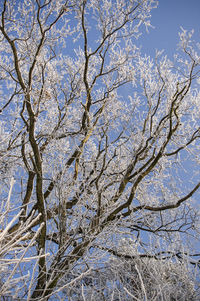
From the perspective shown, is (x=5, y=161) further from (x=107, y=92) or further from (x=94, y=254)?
(x=94, y=254)

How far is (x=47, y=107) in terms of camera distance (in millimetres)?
7199

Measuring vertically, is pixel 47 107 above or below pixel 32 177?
above

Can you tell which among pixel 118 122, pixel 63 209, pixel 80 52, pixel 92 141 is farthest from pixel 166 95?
pixel 63 209

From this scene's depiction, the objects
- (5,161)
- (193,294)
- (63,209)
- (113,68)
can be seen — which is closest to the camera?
(63,209)

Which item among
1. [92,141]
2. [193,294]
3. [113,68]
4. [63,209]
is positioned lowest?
[193,294]

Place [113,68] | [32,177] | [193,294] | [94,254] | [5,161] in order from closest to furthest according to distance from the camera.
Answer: [94,254] < [193,294] < [32,177] < [5,161] < [113,68]

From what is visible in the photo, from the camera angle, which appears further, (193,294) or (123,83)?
(123,83)

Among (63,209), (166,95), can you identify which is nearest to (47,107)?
(166,95)

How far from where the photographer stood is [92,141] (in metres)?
7.27

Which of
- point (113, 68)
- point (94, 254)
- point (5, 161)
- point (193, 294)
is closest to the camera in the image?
point (94, 254)

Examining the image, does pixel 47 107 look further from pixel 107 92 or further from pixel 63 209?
pixel 63 209

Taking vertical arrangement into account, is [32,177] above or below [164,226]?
above

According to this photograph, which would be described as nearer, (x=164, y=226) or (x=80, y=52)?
(x=164, y=226)

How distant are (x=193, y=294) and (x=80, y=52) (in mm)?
6608
